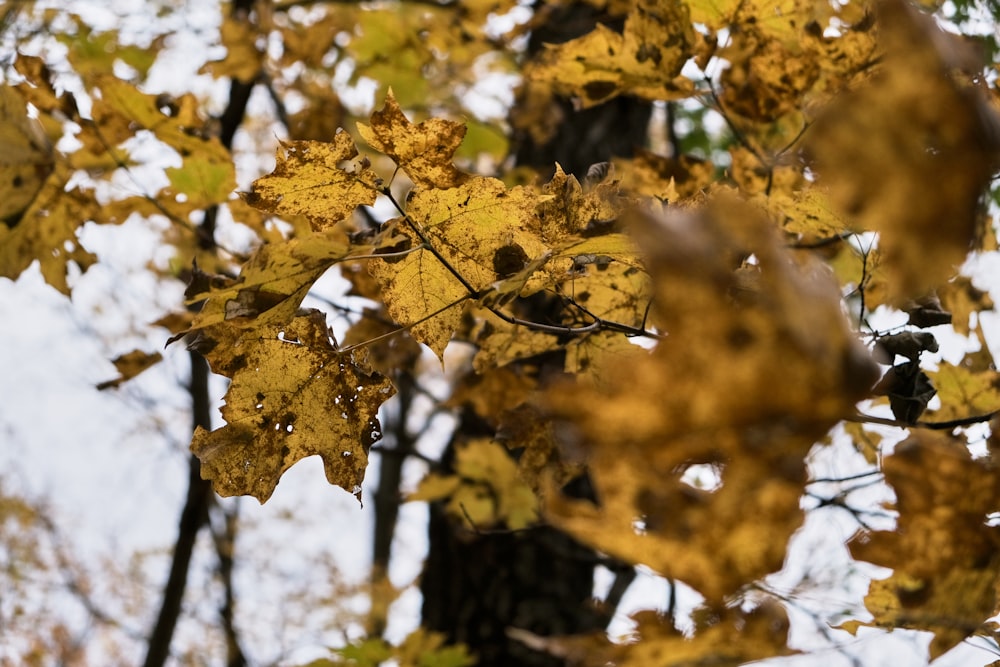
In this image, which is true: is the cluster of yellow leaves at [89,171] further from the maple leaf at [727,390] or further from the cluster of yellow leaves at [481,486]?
the maple leaf at [727,390]

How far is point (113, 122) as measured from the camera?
1370 millimetres

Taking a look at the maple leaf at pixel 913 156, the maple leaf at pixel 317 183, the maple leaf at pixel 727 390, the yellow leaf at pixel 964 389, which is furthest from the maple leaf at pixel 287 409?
the yellow leaf at pixel 964 389

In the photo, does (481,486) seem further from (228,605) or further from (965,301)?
(228,605)

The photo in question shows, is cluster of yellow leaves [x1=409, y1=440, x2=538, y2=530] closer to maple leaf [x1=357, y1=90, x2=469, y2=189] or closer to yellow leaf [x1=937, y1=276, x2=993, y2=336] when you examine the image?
yellow leaf [x1=937, y1=276, x2=993, y2=336]

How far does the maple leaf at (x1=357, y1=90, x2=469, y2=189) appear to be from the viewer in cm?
72

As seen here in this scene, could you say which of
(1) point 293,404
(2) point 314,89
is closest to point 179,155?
(1) point 293,404

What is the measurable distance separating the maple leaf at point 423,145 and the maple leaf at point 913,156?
419mm

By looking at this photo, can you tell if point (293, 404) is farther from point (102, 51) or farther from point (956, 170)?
point (102, 51)

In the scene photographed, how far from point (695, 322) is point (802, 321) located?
1.9 inches

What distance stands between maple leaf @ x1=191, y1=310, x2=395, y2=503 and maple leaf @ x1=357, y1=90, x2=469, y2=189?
19 cm

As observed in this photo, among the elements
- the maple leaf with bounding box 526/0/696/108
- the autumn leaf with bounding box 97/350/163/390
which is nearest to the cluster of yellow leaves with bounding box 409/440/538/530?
the autumn leaf with bounding box 97/350/163/390

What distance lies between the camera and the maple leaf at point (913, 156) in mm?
356

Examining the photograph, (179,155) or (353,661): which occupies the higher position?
(179,155)

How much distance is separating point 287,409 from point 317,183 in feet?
0.78
